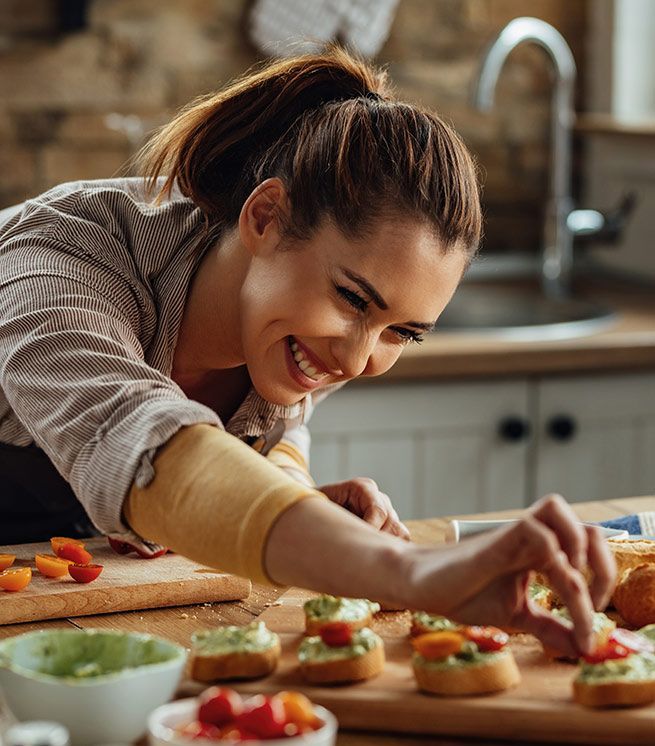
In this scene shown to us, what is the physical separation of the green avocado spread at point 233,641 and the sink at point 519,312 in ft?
5.73

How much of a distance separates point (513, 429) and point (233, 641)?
Result: 1.69 metres

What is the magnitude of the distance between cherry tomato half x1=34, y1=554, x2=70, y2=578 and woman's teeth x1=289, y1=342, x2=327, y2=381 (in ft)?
1.14

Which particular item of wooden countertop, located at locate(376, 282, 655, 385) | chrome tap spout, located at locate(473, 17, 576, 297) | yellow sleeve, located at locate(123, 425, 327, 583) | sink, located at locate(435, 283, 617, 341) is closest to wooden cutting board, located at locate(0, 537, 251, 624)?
yellow sleeve, located at locate(123, 425, 327, 583)

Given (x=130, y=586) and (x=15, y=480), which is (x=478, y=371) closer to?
(x=15, y=480)

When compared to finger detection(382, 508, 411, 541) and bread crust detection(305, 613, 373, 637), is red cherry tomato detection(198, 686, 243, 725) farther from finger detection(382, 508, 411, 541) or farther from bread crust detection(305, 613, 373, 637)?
finger detection(382, 508, 411, 541)

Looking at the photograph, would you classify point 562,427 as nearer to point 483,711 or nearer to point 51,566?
point 51,566

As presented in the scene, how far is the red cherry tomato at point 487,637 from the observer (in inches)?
47.3

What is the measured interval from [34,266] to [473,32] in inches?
93.8

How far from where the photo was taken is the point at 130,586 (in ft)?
4.85

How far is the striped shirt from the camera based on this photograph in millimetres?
1250

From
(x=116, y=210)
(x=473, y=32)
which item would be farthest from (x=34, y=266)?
(x=473, y=32)

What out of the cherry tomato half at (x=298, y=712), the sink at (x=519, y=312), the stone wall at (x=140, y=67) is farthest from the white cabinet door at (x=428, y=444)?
the cherry tomato half at (x=298, y=712)

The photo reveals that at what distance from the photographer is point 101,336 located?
1357 mm

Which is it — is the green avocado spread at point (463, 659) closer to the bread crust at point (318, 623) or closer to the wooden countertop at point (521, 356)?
the bread crust at point (318, 623)
